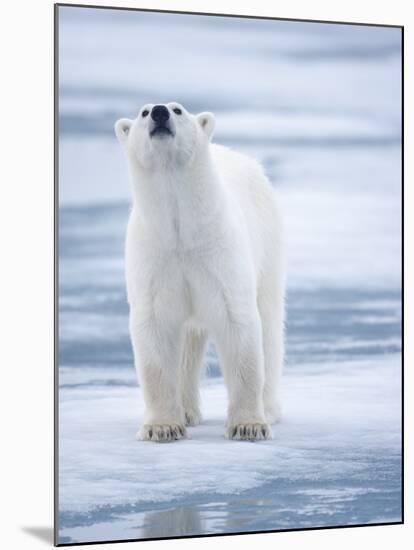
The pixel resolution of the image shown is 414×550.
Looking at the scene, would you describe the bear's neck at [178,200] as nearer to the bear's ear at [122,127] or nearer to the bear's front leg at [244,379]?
the bear's ear at [122,127]

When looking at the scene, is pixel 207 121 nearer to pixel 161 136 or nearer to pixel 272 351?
pixel 161 136

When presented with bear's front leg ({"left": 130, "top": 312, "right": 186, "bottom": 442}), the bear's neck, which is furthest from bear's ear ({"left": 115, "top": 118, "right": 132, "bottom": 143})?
bear's front leg ({"left": 130, "top": 312, "right": 186, "bottom": 442})

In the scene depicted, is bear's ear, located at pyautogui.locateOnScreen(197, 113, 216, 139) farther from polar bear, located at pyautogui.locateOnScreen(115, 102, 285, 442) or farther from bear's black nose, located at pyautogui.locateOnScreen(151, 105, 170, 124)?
bear's black nose, located at pyautogui.locateOnScreen(151, 105, 170, 124)

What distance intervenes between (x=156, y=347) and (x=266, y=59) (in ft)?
4.52

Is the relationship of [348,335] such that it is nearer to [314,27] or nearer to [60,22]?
[314,27]

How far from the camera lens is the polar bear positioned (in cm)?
597

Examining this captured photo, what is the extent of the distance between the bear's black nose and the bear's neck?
212mm

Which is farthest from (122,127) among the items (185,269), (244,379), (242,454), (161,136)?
(242,454)

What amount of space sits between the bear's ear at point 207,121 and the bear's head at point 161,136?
0.03 meters

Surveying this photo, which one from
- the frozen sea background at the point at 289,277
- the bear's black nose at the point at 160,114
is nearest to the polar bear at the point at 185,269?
the bear's black nose at the point at 160,114

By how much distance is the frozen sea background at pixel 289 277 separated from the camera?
5926 millimetres

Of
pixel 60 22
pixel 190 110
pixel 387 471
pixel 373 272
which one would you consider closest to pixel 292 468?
pixel 387 471

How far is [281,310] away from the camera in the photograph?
21.4ft

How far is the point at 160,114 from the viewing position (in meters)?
5.88
